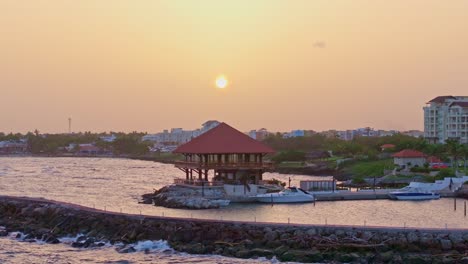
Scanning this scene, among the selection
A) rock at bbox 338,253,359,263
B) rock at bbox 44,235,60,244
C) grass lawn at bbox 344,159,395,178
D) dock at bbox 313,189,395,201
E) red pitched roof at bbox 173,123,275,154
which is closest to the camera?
rock at bbox 338,253,359,263

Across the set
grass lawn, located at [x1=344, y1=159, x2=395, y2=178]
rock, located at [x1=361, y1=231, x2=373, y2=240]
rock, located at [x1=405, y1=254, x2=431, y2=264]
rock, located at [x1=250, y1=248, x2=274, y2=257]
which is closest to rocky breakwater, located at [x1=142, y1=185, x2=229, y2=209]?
rock, located at [x1=250, y1=248, x2=274, y2=257]

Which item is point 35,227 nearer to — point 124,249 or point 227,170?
point 124,249

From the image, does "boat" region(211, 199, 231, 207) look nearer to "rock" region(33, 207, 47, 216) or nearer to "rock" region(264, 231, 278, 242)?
"rock" region(33, 207, 47, 216)

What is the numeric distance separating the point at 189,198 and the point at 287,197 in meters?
6.95

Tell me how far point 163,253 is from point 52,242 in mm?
6993

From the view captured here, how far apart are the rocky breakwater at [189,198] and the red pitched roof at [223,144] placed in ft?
9.17

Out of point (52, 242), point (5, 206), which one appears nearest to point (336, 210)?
point (52, 242)

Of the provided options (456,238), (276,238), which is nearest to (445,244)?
(456,238)

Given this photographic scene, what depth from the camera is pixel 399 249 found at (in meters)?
30.7

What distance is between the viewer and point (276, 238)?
107 ft

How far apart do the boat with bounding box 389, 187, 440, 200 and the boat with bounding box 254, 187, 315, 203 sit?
6.74m

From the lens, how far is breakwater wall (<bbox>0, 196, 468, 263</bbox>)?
30156mm

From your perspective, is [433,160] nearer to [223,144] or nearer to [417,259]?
[223,144]

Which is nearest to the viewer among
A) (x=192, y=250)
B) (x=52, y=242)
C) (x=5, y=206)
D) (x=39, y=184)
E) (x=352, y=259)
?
(x=352, y=259)
